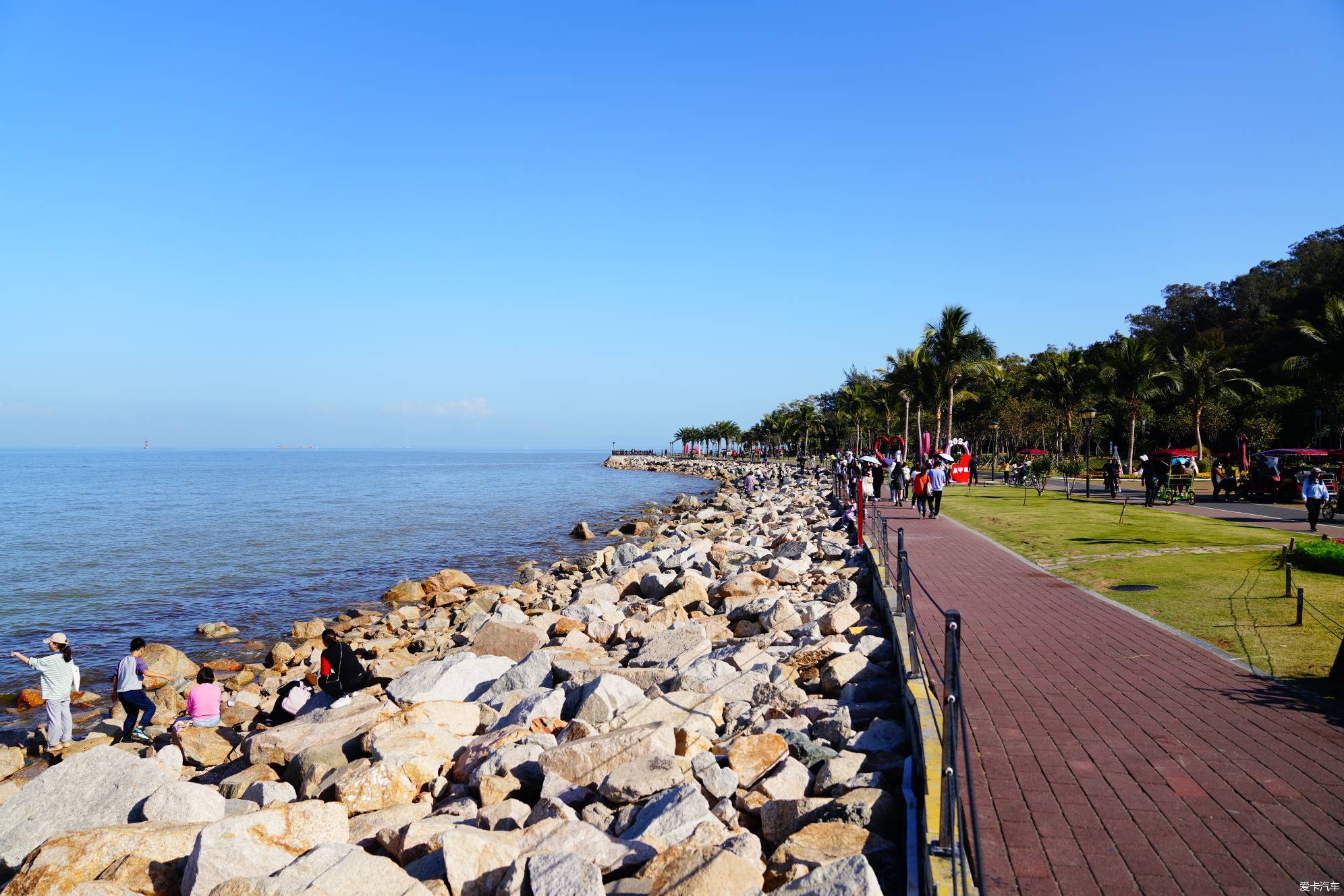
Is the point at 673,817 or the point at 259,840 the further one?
the point at 673,817

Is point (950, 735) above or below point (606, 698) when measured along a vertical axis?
above

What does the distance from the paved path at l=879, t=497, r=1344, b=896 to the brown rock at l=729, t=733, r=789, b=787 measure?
59.7 inches

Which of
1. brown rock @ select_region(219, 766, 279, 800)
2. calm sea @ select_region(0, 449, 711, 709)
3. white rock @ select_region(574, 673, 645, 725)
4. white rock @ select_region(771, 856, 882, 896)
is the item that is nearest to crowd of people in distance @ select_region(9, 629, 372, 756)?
brown rock @ select_region(219, 766, 279, 800)

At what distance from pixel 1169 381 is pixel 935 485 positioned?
113ft

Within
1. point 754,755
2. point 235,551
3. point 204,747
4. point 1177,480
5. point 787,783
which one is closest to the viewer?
point 787,783

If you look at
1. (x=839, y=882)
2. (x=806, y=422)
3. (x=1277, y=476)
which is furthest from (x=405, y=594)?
(x=806, y=422)

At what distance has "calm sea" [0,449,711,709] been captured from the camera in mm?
18594

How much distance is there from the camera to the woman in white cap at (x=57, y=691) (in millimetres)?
10320

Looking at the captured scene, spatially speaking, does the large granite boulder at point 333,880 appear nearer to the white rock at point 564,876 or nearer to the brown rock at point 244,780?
the white rock at point 564,876

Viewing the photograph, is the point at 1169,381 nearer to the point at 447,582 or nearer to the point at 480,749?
the point at 447,582

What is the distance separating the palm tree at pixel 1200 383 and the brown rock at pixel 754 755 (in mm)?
46206

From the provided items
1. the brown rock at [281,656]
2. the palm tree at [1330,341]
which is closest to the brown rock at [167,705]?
Result: the brown rock at [281,656]

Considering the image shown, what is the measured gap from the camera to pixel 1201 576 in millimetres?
11656

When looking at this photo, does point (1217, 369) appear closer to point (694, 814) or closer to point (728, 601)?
point (728, 601)
